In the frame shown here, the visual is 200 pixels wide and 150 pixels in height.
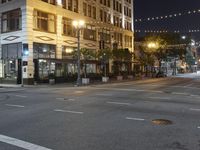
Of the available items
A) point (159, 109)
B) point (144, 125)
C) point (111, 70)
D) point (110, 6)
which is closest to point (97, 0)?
point (110, 6)

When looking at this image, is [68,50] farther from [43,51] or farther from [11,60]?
[11,60]

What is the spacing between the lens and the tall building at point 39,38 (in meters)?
39.2

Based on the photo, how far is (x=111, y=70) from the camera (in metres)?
61.1

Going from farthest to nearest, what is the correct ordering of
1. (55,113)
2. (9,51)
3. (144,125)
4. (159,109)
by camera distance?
1. (9,51)
2. (159,109)
3. (55,113)
4. (144,125)

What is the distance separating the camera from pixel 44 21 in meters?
42.2

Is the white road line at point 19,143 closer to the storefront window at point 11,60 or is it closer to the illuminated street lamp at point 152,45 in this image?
the storefront window at point 11,60

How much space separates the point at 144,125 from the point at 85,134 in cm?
238

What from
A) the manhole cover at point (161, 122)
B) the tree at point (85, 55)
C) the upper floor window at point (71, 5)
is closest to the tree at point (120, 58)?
the tree at point (85, 55)

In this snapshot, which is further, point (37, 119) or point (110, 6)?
point (110, 6)

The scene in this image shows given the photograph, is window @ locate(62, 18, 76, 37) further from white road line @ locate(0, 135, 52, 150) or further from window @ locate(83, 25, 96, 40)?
white road line @ locate(0, 135, 52, 150)

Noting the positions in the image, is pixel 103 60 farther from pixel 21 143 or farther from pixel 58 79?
pixel 21 143

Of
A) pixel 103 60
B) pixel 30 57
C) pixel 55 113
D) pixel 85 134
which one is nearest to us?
pixel 85 134

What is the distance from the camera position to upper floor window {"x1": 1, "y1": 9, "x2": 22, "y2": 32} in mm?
40506

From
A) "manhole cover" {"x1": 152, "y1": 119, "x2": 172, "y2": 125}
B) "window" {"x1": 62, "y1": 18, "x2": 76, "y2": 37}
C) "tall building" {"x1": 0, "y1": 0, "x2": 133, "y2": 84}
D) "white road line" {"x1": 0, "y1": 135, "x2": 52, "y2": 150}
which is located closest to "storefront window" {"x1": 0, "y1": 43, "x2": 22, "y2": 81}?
"tall building" {"x1": 0, "y1": 0, "x2": 133, "y2": 84}
